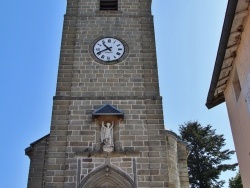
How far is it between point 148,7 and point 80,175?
26.3 feet

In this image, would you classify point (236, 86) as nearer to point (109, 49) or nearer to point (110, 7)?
point (109, 49)

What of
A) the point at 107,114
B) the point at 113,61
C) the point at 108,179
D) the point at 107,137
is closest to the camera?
the point at 108,179

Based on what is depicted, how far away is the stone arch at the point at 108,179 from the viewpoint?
35.4 ft

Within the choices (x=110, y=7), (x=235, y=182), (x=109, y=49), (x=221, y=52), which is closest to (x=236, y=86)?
(x=221, y=52)

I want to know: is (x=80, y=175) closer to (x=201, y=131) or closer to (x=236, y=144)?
(x=236, y=144)

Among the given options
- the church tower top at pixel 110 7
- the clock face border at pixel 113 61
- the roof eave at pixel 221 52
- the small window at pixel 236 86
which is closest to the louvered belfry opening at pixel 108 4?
the church tower top at pixel 110 7

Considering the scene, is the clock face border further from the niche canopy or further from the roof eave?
the roof eave

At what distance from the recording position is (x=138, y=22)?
48.9 feet

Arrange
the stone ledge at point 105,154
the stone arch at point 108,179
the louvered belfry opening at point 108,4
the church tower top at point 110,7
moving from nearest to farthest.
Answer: the stone arch at point 108,179 → the stone ledge at point 105,154 → the church tower top at point 110,7 → the louvered belfry opening at point 108,4

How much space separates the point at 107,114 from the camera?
11.8 meters

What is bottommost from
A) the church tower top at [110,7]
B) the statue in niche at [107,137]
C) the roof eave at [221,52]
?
the statue in niche at [107,137]

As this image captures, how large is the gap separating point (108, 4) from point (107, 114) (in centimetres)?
598

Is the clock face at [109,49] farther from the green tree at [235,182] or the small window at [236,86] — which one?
the green tree at [235,182]

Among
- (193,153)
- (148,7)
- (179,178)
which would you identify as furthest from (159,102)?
(193,153)
